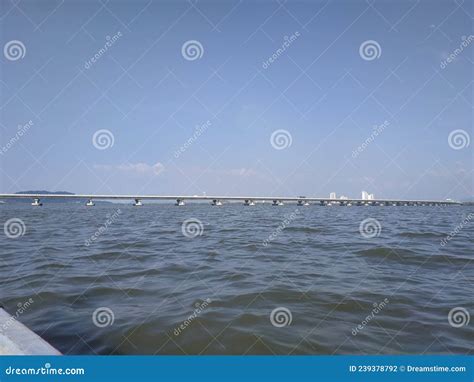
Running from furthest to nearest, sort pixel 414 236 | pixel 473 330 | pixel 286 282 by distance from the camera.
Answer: pixel 414 236 < pixel 286 282 < pixel 473 330

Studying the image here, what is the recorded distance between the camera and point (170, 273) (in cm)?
757

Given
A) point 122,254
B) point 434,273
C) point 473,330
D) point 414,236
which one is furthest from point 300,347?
point 414,236

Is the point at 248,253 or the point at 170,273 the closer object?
the point at 170,273

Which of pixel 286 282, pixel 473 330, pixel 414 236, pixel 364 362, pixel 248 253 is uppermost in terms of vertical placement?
pixel 414 236

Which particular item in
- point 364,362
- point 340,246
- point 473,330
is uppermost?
point 340,246

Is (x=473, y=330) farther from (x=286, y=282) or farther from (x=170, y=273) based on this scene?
(x=170, y=273)

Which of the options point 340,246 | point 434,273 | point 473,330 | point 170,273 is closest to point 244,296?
point 170,273

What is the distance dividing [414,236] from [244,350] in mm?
13132

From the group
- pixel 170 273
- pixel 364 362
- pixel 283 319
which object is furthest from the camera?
pixel 170 273

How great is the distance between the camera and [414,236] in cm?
1429

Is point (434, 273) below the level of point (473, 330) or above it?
above

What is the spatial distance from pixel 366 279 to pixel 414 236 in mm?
8987

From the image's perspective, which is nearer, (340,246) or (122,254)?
(122,254)

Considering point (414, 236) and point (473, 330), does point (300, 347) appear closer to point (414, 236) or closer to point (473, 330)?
point (473, 330)
